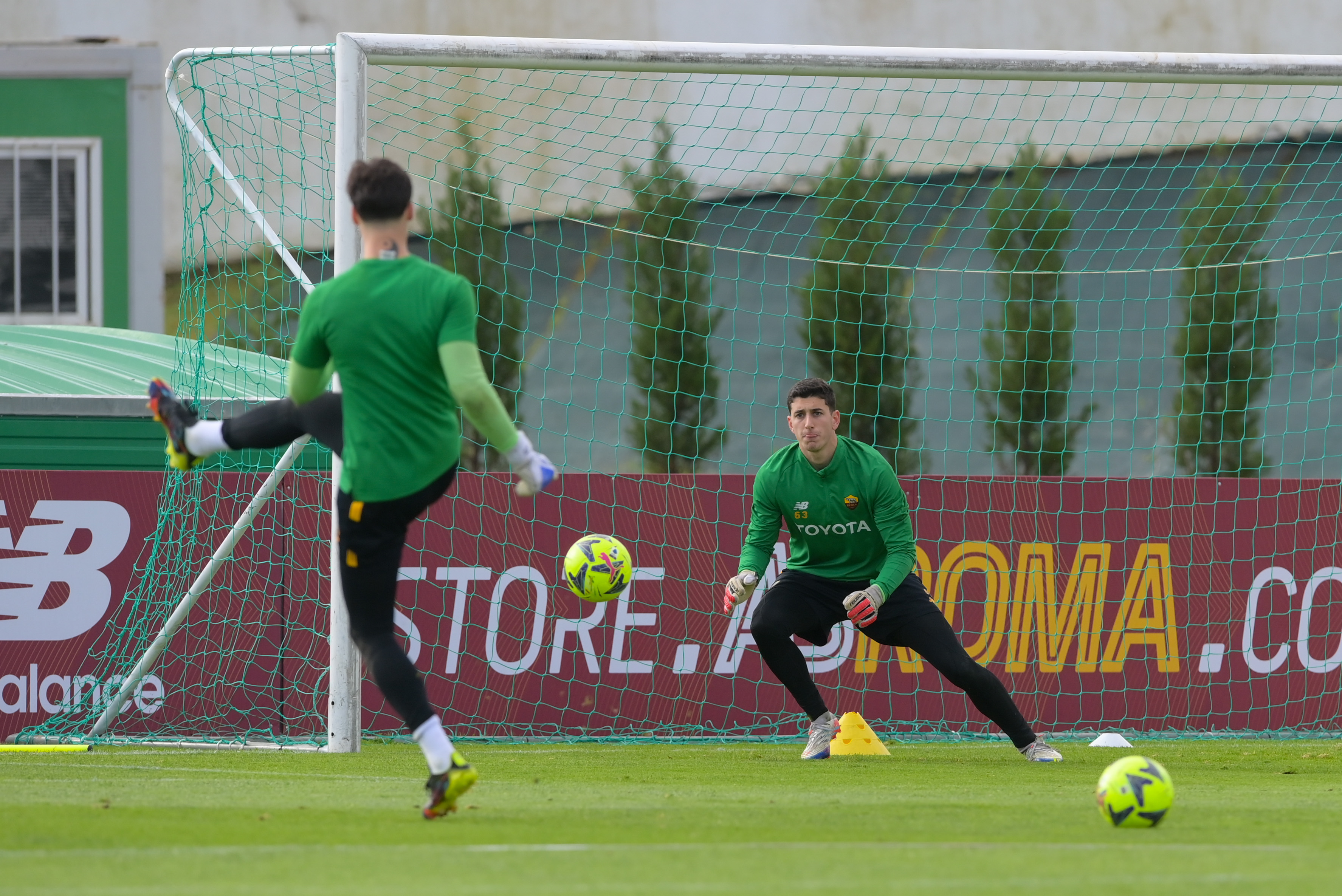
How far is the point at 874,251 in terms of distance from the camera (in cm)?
2028

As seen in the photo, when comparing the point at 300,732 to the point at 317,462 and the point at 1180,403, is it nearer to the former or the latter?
the point at 317,462

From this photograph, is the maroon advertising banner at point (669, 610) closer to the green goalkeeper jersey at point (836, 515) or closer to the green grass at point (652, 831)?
the green goalkeeper jersey at point (836, 515)

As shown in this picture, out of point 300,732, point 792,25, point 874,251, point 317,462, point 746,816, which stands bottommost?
point 300,732

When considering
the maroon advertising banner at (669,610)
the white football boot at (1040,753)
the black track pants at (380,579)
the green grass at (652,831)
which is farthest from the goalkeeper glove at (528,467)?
the maroon advertising banner at (669,610)

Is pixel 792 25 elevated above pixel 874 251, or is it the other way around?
pixel 792 25

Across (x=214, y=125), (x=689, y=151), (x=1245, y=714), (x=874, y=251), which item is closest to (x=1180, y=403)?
(x=874, y=251)

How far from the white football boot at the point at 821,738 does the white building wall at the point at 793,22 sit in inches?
679

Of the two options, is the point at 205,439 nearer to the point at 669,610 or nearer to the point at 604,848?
the point at 604,848

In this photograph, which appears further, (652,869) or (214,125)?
(214,125)

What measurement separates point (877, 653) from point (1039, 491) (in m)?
1.53

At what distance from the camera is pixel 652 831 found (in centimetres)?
456

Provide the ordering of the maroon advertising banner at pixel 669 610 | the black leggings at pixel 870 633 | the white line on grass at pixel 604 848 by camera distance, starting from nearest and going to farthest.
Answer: the white line on grass at pixel 604 848
the black leggings at pixel 870 633
the maroon advertising banner at pixel 669 610

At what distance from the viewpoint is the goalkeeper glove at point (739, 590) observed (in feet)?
24.3

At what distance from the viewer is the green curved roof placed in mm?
9820
